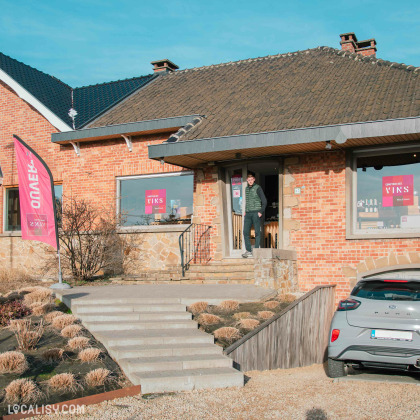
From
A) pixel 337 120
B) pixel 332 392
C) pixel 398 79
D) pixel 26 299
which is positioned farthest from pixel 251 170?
pixel 332 392

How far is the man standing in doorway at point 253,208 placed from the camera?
13.0 metres

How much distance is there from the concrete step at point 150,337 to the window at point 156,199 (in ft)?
22.5

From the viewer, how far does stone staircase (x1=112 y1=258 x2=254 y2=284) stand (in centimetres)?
1229

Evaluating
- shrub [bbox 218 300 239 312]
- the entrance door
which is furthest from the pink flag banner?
the entrance door

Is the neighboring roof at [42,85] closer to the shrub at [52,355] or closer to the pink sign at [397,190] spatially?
the pink sign at [397,190]

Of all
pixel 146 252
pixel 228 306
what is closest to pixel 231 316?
pixel 228 306

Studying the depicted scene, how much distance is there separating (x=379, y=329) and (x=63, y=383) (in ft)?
12.5

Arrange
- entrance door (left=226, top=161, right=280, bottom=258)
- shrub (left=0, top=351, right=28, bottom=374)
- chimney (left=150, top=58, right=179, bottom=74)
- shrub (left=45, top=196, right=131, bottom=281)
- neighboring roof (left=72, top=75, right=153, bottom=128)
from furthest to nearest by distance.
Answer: chimney (left=150, top=58, right=179, bottom=74)
neighboring roof (left=72, top=75, right=153, bottom=128)
entrance door (left=226, top=161, right=280, bottom=258)
shrub (left=45, top=196, right=131, bottom=281)
shrub (left=0, top=351, right=28, bottom=374)

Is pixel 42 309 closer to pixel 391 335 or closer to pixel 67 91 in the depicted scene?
pixel 391 335

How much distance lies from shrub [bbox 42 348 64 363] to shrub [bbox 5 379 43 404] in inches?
37.8

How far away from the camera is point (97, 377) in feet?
21.1

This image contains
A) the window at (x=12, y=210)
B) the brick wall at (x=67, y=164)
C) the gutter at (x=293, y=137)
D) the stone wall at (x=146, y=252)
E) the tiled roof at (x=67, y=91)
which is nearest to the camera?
the gutter at (x=293, y=137)

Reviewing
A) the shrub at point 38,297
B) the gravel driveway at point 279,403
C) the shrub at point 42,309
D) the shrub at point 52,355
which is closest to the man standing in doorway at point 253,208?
the shrub at point 38,297

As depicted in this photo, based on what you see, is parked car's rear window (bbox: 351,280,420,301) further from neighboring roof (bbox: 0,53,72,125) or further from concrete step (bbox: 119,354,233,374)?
neighboring roof (bbox: 0,53,72,125)
